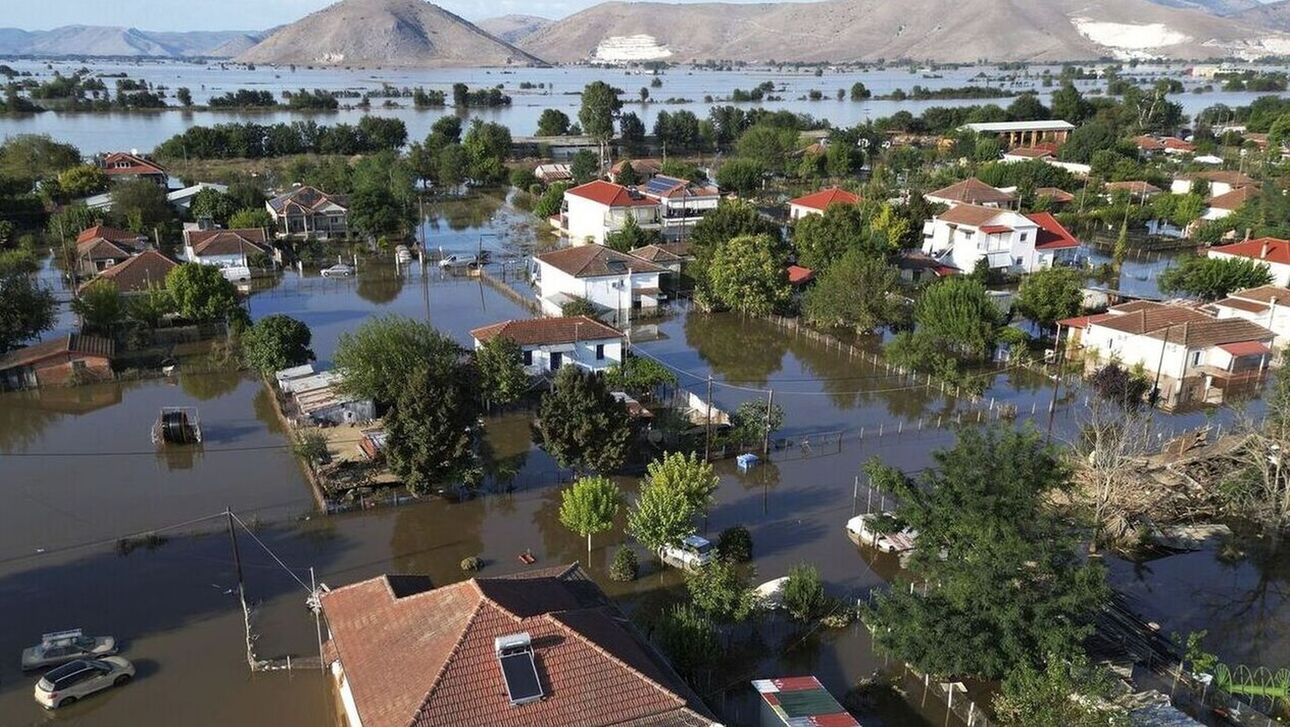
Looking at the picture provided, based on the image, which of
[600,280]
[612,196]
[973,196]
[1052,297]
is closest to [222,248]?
[600,280]

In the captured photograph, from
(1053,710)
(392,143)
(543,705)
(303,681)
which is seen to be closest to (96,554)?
(303,681)

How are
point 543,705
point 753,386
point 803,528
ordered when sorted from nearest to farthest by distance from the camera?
point 543,705
point 803,528
point 753,386

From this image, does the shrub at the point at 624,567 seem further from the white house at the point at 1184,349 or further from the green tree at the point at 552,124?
the green tree at the point at 552,124

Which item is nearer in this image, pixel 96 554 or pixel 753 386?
pixel 96 554

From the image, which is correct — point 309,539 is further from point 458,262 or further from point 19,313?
point 458,262

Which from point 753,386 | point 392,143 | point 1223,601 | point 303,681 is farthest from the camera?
point 392,143

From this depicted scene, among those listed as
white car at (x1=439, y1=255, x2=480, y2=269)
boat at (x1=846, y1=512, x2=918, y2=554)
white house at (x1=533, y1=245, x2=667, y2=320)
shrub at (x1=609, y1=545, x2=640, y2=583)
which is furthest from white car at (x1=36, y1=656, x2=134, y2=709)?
white car at (x1=439, y1=255, x2=480, y2=269)

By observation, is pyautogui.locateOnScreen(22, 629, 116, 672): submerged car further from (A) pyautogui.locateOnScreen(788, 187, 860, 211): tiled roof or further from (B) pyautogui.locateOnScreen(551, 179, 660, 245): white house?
(A) pyautogui.locateOnScreen(788, 187, 860, 211): tiled roof

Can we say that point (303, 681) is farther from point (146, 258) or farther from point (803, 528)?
point (146, 258)
